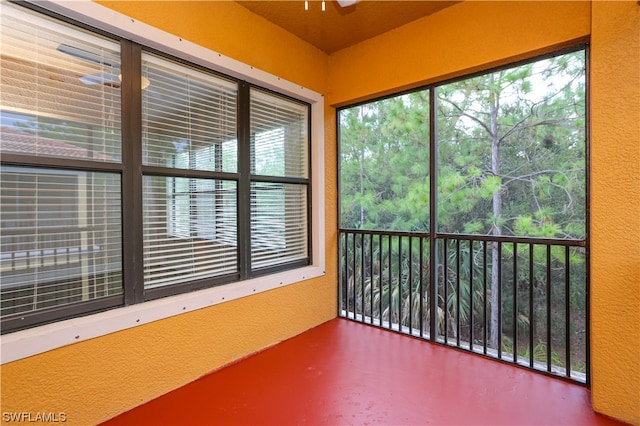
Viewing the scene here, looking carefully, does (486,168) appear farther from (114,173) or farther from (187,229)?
(114,173)

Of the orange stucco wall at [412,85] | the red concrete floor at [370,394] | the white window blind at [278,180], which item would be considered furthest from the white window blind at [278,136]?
the red concrete floor at [370,394]

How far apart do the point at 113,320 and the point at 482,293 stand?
2.88 meters

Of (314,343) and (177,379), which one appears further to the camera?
(314,343)

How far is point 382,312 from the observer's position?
296cm

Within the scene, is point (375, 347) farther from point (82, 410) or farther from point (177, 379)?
point (82, 410)

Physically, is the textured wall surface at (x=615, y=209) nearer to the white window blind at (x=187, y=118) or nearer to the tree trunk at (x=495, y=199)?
the tree trunk at (x=495, y=199)

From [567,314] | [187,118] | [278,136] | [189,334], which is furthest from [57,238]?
[567,314]

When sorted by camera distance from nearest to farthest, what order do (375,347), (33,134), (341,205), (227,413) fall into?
(33,134), (227,413), (375,347), (341,205)

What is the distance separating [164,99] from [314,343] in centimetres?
216

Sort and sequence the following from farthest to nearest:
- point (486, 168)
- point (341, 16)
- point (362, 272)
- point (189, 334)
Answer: point (486, 168)
point (362, 272)
point (341, 16)
point (189, 334)

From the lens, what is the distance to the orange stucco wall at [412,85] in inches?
61.3

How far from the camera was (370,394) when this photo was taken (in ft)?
6.03

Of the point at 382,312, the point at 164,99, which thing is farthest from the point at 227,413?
the point at 164,99

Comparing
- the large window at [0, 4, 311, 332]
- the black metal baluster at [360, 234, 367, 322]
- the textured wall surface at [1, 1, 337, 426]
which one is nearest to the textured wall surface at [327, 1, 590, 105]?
the textured wall surface at [1, 1, 337, 426]
